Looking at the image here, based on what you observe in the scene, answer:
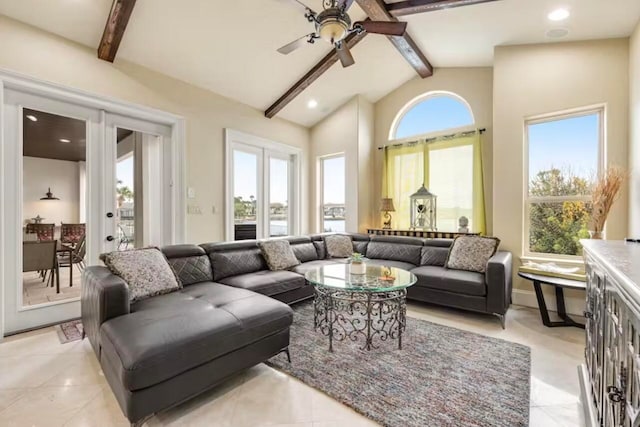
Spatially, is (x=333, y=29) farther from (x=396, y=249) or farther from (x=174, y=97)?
(x=396, y=249)

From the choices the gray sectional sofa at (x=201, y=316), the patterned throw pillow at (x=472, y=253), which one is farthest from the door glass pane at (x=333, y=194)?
the gray sectional sofa at (x=201, y=316)

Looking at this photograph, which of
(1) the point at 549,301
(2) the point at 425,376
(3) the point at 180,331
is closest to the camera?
(3) the point at 180,331

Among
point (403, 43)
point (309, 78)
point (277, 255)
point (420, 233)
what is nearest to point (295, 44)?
point (309, 78)

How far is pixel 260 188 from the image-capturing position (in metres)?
5.15

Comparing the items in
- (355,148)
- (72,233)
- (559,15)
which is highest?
(559,15)

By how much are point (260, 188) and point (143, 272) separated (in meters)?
2.93

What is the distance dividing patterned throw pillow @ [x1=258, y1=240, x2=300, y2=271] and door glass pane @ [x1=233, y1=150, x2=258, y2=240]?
4.29 ft

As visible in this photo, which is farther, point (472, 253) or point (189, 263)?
point (472, 253)

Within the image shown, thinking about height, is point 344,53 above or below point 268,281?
above

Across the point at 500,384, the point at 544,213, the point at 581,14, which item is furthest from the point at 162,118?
the point at 544,213

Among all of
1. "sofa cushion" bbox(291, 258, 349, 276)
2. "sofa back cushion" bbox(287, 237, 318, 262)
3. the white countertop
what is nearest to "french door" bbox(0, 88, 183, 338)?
"sofa back cushion" bbox(287, 237, 318, 262)

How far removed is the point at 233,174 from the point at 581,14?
14.6 feet

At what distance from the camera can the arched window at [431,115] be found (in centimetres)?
459

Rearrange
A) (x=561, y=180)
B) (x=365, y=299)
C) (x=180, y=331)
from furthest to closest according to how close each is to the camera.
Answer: (x=561, y=180), (x=365, y=299), (x=180, y=331)
